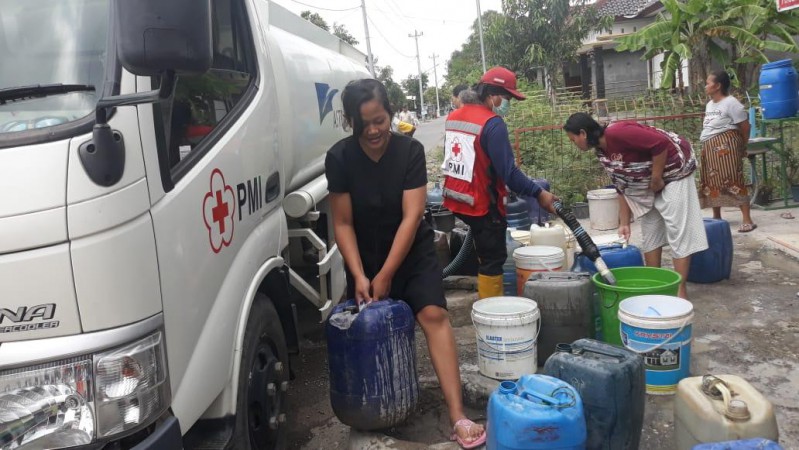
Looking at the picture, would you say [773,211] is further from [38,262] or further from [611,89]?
[611,89]

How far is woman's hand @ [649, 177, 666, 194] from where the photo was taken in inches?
173

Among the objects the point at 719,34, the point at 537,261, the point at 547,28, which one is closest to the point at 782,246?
the point at 537,261

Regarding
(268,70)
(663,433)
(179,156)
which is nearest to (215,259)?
(179,156)

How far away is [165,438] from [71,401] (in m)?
0.29

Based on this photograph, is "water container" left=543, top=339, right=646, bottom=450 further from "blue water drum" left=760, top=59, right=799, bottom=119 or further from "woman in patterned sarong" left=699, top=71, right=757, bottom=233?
"blue water drum" left=760, top=59, right=799, bottom=119

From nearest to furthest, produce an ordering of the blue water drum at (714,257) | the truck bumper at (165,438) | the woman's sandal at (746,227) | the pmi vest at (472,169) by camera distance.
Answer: the truck bumper at (165,438) < the pmi vest at (472,169) < the blue water drum at (714,257) < the woman's sandal at (746,227)

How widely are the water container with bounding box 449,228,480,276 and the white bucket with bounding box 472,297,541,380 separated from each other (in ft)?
6.85

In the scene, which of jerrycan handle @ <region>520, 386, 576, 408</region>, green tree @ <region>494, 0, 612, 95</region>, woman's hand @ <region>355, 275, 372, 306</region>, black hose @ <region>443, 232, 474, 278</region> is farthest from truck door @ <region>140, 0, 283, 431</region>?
green tree @ <region>494, 0, 612, 95</region>

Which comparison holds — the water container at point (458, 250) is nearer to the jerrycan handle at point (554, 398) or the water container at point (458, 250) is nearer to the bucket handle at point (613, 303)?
the bucket handle at point (613, 303)

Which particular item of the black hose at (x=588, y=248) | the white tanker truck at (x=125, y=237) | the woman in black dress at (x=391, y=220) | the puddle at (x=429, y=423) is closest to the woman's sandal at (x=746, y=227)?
the black hose at (x=588, y=248)

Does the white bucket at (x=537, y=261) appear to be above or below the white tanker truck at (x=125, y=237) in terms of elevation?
below

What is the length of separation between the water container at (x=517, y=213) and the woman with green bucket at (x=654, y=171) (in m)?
2.01

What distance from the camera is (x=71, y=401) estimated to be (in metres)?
1.62

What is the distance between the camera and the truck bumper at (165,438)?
68.2 inches
